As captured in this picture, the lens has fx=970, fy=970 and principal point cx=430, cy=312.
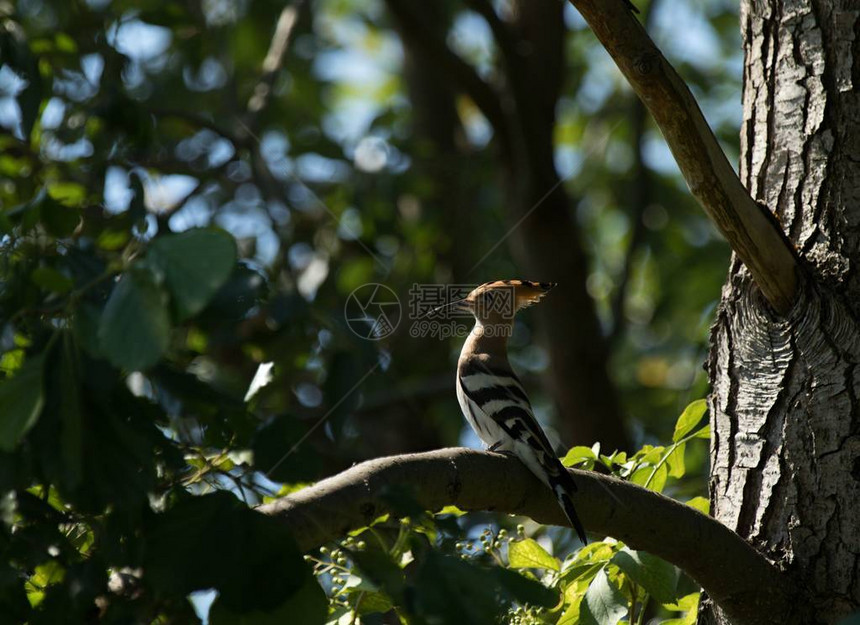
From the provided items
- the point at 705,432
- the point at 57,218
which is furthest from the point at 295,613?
the point at 705,432

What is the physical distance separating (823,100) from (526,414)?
1330 millimetres

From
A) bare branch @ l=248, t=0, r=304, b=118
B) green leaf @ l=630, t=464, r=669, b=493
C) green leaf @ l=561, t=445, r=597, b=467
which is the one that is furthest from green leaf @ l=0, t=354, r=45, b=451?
bare branch @ l=248, t=0, r=304, b=118

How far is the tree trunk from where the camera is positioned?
→ 2.29 meters

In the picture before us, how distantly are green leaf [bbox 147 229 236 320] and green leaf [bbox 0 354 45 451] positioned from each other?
218 millimetres

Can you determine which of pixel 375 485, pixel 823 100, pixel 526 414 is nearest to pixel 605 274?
pixel 526 414

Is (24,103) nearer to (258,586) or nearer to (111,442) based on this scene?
(111,442)

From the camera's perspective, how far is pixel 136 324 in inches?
48.3

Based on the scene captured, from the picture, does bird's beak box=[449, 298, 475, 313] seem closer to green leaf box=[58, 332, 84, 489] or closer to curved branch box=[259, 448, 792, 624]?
curved branch box=[259, 448, 792, 624]

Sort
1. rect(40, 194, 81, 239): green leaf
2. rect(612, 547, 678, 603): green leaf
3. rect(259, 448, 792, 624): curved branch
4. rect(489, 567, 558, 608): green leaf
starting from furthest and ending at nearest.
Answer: rect(612, 547, 678, 603): green leaf, rect(259, 448, 792, 624): curved branch, rect(40, 194, 81, 239): green leaf, rect(489, 567, 558, 608): green leaf

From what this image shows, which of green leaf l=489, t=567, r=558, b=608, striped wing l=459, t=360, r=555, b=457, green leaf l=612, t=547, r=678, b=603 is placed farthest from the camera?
striped wing l=459, t=360, r=555, b=457

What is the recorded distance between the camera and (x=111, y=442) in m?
1.41

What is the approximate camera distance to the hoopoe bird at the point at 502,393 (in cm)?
242

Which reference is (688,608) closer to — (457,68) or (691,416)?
(691,416)

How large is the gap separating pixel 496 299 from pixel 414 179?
82.0 inches
